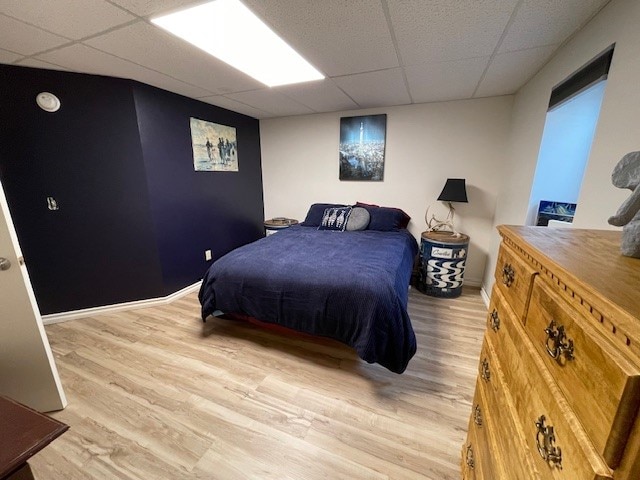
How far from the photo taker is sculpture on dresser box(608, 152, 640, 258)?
543 mm

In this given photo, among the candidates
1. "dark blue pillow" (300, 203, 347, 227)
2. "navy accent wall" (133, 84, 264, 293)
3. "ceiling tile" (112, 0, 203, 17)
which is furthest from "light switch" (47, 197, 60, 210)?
"dark blue pillow" (300, 203, 347, 227)

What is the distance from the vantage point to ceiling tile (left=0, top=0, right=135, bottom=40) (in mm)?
1257

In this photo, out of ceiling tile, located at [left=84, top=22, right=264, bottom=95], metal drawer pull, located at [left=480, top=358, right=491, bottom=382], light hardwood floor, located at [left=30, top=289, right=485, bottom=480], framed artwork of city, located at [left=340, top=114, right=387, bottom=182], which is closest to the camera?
metal drawer pull, located at [left=480, top=358, right=491, bottom=382]

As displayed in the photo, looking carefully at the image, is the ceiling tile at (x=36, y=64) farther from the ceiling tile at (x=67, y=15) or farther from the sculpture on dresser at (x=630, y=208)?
the sculpture on dresser at (x=630, y=208)

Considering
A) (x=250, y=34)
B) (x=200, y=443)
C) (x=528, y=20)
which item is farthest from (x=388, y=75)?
(x=200, y=443)

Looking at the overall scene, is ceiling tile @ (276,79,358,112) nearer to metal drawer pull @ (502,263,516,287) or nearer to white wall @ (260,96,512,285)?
white wall @ (260,96,512,285)

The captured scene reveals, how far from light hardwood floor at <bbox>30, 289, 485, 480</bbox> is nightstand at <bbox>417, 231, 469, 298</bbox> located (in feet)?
1.94

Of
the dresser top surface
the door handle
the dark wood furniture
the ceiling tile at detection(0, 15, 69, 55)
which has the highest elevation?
the ceiling tile at detection(0, 15, 69, 55)

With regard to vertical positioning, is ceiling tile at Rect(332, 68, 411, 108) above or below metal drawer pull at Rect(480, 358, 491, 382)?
above

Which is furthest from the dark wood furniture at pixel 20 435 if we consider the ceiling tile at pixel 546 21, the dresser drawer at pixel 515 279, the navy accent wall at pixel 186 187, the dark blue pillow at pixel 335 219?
the dark blue pillow at pixel 335 219

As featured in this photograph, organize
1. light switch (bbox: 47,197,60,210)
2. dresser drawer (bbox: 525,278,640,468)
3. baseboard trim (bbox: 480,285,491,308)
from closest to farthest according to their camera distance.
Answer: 1. dresser drawer (bbox: 525,278,640,468)
2. light switch (bbox: 47,197,60,210)
3. baseboard trim (bbox: 480,285,491,308)

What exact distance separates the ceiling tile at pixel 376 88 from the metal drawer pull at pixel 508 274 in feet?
6.22

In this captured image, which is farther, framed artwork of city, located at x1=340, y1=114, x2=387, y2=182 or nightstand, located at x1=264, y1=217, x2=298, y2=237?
nightstand, located at x1=264, y1=217, x2=298, y2=237

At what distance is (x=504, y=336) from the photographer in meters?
0.76
